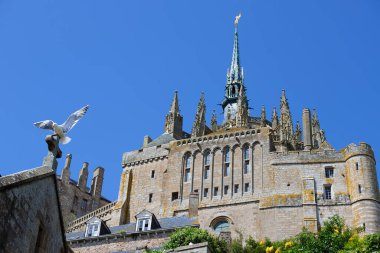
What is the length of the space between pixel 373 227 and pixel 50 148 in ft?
110

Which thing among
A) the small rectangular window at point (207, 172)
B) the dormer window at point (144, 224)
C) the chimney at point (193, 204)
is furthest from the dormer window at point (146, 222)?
the small rectangular window at point (207, 172)

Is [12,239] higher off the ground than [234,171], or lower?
lower

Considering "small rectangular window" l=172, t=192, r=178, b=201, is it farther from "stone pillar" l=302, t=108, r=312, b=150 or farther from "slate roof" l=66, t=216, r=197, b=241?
"stone pillar" l=302, t=108, r=312, b=150

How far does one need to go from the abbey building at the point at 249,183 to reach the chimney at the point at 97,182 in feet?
33.1

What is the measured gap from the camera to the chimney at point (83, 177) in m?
71.1

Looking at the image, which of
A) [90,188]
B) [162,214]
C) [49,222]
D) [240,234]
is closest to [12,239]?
[49,222]

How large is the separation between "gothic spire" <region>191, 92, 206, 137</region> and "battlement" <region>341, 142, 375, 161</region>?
1666 cm

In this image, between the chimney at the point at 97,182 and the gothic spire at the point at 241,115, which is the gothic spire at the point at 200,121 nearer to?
the gothic spire at the point at 241,115

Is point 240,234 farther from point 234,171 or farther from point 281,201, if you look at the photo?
point 234,171

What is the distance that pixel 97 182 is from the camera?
72188 mm

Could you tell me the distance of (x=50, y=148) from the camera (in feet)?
63.2

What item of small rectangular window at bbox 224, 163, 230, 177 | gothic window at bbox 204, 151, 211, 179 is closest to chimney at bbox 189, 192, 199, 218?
gothic window at bbox 204, 151, 211, 179

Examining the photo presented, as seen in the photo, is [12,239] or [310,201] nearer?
[12,239]

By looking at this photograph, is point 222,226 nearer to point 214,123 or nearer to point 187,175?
point 187,175
